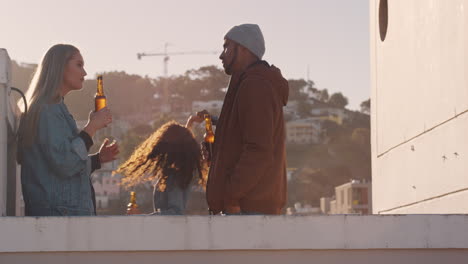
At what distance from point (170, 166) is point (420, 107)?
260 cm

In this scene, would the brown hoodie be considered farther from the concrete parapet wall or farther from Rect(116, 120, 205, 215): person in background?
Rect(116, 120, 205, 215): person in background

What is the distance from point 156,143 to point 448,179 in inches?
87.4

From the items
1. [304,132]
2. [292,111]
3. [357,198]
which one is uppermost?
[292,111]

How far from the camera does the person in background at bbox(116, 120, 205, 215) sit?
19.9 ft

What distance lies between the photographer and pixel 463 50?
21.2 ft

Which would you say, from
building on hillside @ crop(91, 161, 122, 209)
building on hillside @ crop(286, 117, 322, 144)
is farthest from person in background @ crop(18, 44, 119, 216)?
building on hillside @ crop(286, 117, 322, 144)

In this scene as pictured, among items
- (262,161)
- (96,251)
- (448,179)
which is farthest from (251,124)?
(448,179)

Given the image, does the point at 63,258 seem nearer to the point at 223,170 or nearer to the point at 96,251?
the point at 96,251

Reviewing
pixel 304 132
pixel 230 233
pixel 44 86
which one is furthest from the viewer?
pixel 304 132

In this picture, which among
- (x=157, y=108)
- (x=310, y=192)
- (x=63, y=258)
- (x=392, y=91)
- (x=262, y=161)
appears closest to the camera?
(x=63, y=258)

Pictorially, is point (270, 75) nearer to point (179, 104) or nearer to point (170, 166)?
point (170, 166)

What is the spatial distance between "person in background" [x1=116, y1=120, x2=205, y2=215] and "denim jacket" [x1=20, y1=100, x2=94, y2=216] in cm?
153

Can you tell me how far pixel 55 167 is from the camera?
4414 millimetres

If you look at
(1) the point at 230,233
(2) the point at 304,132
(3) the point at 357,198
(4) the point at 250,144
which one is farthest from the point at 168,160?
(2) the point at 304,132
